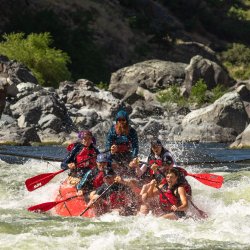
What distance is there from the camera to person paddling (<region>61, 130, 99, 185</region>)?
14312mm

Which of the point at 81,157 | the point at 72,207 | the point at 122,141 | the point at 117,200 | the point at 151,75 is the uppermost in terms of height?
the point at 122,141

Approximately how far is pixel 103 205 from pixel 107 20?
172 ft

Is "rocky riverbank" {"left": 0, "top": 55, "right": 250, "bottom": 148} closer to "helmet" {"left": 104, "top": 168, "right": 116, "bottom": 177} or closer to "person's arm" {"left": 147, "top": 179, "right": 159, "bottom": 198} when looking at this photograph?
"helmet" {"left": 104, "top": 168, "right": 116, "bottom": 177}

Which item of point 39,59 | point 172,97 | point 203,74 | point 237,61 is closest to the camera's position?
point 172,97

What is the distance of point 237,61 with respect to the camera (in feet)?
213

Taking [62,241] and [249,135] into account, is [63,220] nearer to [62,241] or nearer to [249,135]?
[62,241]

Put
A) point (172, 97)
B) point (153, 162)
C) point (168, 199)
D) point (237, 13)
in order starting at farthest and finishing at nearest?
point (237, 13) → point (172, 97) → point (153, 162) → point (168, 199)

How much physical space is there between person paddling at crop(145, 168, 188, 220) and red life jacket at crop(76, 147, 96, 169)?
255 cm

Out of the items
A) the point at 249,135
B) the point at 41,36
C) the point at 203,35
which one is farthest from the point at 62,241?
the point at 203,35

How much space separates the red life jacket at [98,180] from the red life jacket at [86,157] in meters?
1.39

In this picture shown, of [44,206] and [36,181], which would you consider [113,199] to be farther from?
[36,181]

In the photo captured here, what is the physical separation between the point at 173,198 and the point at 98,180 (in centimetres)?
160

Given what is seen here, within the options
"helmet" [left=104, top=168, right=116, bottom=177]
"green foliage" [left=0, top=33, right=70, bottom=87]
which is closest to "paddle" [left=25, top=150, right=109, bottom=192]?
"helmet" [left=104, top=168, right=116, bottom=177]

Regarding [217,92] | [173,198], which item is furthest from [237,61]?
[173,198]
